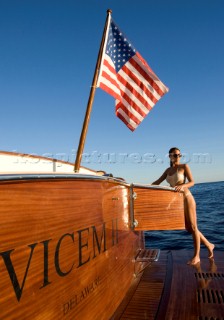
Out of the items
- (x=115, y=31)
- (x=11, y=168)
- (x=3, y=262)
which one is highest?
(x=115, y=31)

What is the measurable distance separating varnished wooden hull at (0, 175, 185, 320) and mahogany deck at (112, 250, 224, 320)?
1.01 feet

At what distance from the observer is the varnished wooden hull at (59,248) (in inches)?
60.8

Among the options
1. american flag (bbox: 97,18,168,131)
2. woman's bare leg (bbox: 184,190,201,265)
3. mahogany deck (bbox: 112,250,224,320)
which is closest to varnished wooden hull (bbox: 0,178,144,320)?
mahogany deck (bbox: 112,250,224,320)

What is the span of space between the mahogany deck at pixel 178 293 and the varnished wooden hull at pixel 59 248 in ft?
1.01

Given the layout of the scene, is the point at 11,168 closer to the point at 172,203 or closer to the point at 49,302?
the point at 49,302

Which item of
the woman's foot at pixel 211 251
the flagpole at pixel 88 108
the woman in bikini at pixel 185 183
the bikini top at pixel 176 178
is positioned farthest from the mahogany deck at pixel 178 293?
the flagpole at pixel 88 108

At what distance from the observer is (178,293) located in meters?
3.44

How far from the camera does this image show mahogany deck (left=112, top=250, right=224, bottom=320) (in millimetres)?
2889

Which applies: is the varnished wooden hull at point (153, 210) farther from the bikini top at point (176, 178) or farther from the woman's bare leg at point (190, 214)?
the bikini top at point (176, 178)

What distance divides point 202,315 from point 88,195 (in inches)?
71.0

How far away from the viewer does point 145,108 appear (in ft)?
16.5

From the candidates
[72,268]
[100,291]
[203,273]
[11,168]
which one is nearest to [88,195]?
[72,268]

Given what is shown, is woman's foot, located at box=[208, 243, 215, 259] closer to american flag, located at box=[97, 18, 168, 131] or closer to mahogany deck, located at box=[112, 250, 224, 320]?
mahogany deck, located at box=[112, 250, 224, 320]

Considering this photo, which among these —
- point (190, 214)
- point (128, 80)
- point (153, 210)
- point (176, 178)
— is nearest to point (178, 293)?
point (153, 210)
